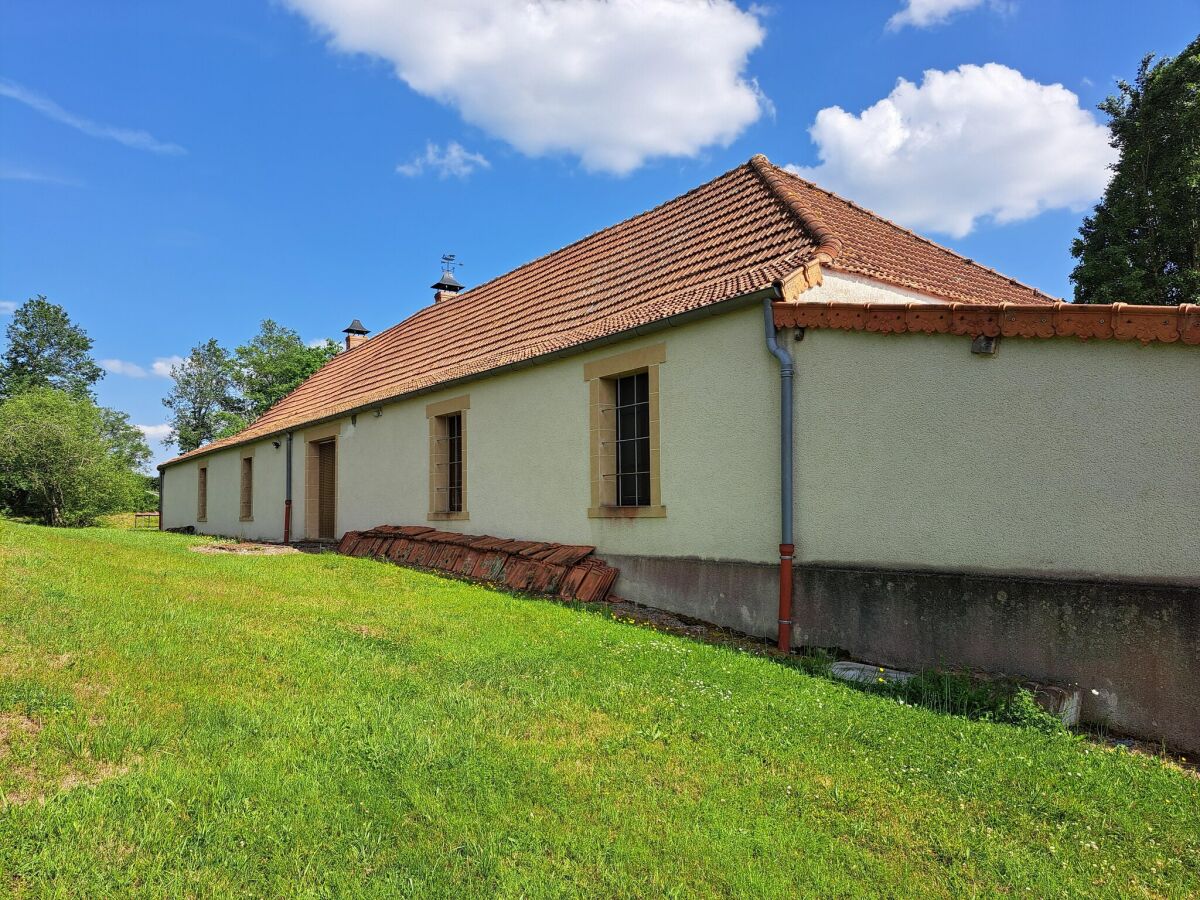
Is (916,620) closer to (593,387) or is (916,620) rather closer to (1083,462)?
(1083,462)

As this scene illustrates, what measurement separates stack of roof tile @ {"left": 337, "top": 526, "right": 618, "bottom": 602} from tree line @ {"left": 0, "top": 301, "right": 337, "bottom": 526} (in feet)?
79.6

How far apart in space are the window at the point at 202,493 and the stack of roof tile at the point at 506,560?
45.2ft

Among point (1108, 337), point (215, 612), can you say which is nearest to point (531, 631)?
point (215, 612)

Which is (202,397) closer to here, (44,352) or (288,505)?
(44,352)

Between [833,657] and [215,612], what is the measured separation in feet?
17.2

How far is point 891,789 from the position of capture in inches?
144

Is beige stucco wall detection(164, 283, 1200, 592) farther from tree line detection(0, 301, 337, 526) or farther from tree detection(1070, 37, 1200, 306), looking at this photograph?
tree line detection(0, 301, 337, 526)

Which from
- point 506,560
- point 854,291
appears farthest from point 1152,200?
point 506,560

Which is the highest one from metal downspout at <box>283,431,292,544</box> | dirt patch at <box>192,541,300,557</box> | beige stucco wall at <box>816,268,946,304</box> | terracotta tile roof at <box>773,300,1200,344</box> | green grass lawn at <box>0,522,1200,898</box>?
beige stucco wall at <box>816,268,946,304</box>

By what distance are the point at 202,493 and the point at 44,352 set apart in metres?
43.4

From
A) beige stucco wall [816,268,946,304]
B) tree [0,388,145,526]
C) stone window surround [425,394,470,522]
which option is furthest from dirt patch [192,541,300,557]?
tree [0,388,145,526]

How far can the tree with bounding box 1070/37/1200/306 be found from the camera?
63.2ft

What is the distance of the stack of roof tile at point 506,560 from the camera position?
28.6 feet

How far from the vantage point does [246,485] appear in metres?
20.2
